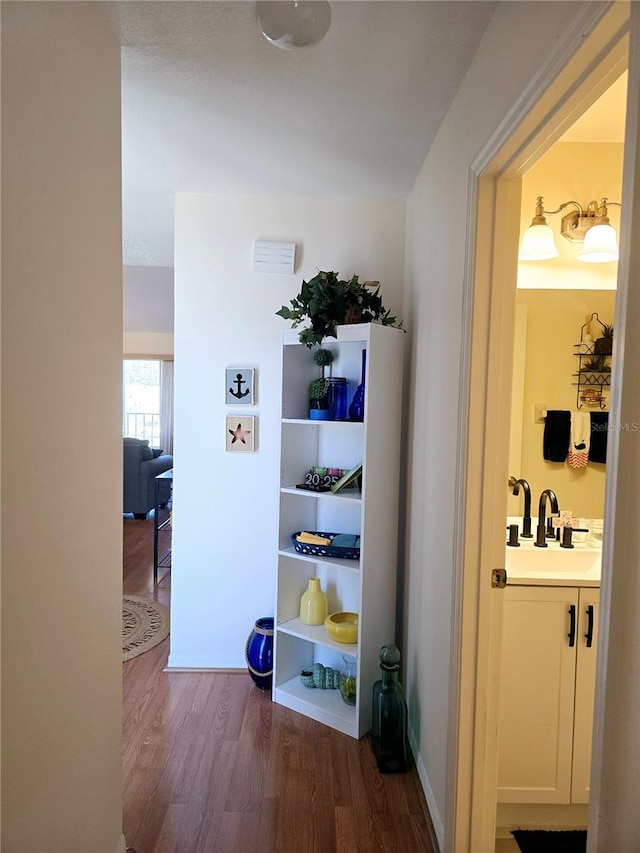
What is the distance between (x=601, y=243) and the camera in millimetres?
2146

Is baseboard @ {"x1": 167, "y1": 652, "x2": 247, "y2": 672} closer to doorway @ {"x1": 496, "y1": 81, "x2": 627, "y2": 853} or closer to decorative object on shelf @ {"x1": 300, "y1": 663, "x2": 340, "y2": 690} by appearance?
decorative object on shelf @ {"x1": 300, "y1": 663, "x2": 340, "y2": 690}

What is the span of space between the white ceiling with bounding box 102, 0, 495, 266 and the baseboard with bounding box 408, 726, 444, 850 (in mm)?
2388

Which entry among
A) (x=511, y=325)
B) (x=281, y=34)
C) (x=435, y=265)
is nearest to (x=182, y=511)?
(x=435, y=265)

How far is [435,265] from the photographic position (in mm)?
2092

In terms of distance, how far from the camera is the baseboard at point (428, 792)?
1.75 m

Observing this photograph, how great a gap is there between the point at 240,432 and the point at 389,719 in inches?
59.1

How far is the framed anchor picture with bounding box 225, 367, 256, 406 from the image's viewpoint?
9.31 ft

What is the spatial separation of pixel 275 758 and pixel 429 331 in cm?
183

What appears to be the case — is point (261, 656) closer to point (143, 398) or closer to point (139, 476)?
point (139, 476)

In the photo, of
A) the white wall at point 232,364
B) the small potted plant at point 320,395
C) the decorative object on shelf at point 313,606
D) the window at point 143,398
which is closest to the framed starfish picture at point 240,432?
the white wall at point 232,364

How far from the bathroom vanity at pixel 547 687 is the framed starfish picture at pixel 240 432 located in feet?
4.91

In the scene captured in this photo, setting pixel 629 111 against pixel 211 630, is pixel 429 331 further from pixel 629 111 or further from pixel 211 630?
pixel 211 630

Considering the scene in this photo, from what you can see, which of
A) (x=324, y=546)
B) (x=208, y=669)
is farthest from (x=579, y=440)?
(x=208, y=669)

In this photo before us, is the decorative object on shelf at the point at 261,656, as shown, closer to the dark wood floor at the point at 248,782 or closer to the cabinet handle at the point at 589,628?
the dark wood floor at the point at 248,782
